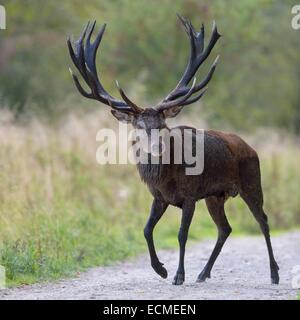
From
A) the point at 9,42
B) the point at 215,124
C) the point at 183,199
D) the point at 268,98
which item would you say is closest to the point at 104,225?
the point at 183,199

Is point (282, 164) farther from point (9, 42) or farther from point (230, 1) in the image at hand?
point (9, 42)

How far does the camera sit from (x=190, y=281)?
11.1 m

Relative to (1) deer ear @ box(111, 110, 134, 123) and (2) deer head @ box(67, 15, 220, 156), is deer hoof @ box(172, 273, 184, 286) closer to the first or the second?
(2) deer head @ box(67, 15, 220, 156)

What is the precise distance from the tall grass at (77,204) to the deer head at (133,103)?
2.17 m

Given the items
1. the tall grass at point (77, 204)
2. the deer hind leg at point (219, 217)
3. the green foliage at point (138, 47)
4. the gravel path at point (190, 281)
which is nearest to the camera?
the gravel path at point (190, 281)

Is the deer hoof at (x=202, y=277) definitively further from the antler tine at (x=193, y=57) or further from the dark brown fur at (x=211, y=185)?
the antler tine at (x=193, y=57)

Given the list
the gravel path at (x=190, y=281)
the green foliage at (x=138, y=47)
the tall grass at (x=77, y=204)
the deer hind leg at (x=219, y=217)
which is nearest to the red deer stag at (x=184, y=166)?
the deer hind leg at (x=219, y=217)

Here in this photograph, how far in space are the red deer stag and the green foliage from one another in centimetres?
1615

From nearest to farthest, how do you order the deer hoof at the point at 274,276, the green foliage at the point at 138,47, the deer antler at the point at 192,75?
the deer antler at the point at 192,75, the deer hoof at the point at 274,276, the green foliage at the point at 138,47

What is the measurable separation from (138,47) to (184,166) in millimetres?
19570

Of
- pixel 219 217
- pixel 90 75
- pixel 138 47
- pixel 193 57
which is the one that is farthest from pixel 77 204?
pixel 138 47

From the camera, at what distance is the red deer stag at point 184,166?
1052cm

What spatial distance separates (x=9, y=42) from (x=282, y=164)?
12995 mm
